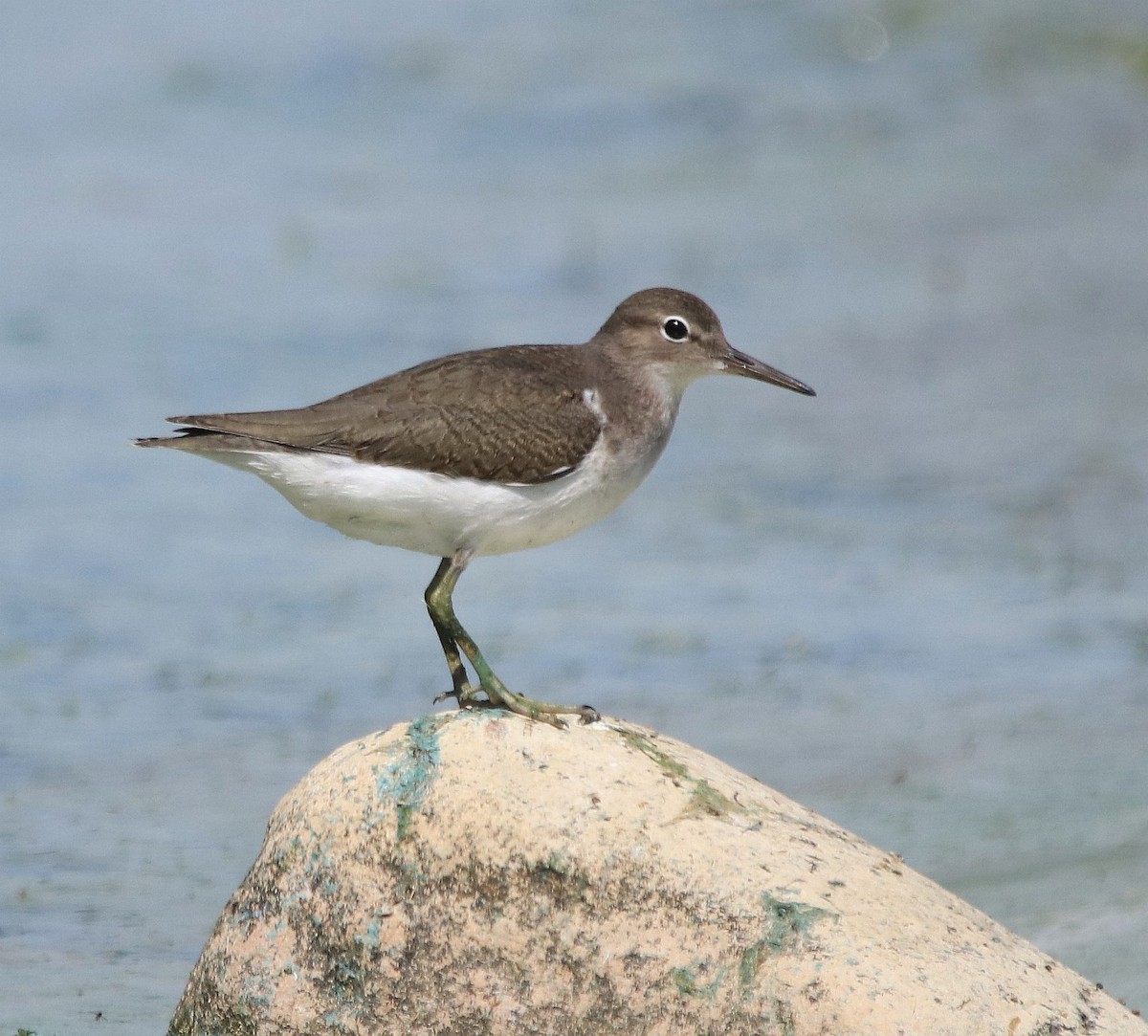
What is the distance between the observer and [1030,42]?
2320 centimetres

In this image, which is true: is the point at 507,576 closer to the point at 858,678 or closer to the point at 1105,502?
the point at 858,678

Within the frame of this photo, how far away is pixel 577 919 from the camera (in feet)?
23.2

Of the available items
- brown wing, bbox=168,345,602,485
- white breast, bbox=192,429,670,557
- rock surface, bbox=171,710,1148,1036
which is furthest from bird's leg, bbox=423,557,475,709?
rock surface, bbox=171,710,1148,1036

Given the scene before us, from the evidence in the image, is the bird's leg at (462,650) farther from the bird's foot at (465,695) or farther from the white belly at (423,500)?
the white belly at (423,500)

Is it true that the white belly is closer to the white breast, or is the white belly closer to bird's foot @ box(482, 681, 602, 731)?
the white breast

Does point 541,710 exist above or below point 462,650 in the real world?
below

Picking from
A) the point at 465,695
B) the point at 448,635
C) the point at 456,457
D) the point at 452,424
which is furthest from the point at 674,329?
the point at 465,695

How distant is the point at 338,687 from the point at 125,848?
6.84ft

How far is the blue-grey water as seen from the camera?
424 inches

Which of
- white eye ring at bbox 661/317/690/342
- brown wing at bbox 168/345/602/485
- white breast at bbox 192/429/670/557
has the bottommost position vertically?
white breast at bbox 192/429/670/557

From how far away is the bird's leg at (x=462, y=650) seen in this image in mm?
7871

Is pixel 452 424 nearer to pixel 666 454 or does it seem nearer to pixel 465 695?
pixel 465 695

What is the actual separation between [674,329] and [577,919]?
3.13 meters

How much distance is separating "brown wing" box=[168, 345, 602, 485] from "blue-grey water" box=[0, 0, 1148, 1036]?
2570 millimetres
